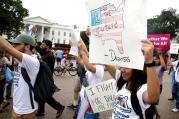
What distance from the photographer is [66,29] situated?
12938cm

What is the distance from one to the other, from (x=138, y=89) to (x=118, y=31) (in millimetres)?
526

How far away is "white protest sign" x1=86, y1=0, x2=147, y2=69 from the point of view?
2491mm

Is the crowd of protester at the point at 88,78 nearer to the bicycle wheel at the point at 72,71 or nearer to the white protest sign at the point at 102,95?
the white protest sign at the point at 102,95

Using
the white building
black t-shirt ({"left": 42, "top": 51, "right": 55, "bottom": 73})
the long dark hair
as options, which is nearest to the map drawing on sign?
the long dark hair

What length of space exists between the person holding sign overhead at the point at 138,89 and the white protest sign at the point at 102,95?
4.32 ft

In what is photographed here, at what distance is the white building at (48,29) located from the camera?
363ft

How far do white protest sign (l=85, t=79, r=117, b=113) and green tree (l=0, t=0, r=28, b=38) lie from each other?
66257 mm

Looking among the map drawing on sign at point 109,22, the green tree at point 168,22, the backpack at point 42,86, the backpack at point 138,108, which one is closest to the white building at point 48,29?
the green tree at point 168,22

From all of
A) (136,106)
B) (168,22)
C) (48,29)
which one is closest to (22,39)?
(136,106)

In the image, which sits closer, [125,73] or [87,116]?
[125,73]

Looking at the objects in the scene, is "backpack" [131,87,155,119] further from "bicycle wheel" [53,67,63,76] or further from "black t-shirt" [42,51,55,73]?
"bicycle wheel" [53,67,63,76]

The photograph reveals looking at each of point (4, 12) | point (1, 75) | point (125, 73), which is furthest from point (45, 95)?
point (4, 12)

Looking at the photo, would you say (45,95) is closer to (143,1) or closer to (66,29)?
(143,1)

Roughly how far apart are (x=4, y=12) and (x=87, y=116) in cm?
6775
